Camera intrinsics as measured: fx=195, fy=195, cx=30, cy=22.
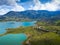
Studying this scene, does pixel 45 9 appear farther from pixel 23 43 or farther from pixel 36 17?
pixel 23 43

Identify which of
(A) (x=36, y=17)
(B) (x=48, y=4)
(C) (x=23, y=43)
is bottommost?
(C) (x=23, y=43)

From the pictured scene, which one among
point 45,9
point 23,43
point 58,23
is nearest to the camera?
point 23,43

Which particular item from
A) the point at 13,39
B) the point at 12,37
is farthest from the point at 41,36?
the point at 12,37

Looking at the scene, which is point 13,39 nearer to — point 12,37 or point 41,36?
point 12,37

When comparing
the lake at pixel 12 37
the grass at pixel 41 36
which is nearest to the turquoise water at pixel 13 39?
the lake at pixel 12 37

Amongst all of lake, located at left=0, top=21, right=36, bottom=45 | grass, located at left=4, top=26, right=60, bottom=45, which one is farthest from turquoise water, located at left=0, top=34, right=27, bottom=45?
grass, located at left=4, top=26, right=60, bottom=45

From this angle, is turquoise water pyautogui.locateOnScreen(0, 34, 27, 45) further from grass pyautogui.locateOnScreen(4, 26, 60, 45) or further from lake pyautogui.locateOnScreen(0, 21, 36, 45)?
grass pyautogui.locateOnScreen(4, 26, 60, 45)

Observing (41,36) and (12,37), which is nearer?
(41,36)

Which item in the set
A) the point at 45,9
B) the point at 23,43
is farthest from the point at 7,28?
the point at 45,9
